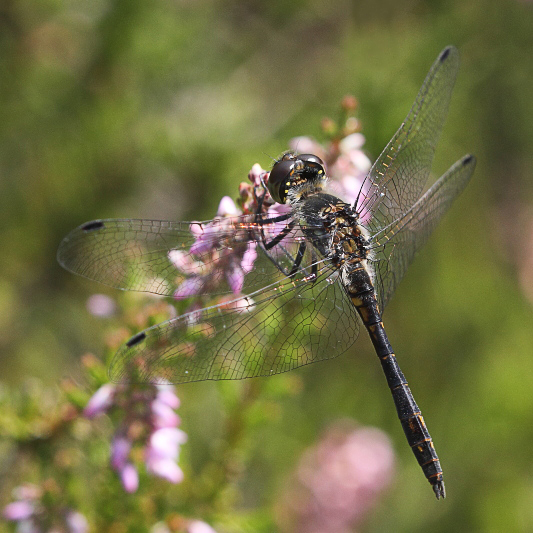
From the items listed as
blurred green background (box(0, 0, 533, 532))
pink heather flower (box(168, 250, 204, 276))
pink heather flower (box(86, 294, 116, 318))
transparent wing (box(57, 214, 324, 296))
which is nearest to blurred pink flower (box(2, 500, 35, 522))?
pink heather flower (box(86, 294, 116, 318))

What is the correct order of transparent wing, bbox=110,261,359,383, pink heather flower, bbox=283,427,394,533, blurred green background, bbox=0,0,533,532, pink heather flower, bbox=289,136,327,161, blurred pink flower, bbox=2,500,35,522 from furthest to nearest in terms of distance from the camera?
1. blurred green background, bbox=0,0,533,532
2. pink heather flower, bbox=283,427,394,533
3. pink heather flower, bbox=289,136,327,161
4. blurred pink flower, bbox=2,500,35,522
5. transparent wing, bbox=110,261,359,383

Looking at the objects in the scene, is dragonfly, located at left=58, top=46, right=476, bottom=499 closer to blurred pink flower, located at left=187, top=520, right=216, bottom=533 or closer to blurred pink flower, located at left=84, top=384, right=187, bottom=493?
blurred pink flower, located at left=84, top=384, right=187, bottom=493

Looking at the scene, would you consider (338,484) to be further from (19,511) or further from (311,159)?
(311,159)

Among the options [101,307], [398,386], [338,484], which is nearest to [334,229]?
[398,386]

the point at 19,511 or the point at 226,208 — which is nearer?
the point at 226,208

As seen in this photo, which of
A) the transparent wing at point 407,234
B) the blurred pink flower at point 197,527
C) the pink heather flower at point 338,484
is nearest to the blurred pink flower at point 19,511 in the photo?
the blurred pink flower at point 197,527
